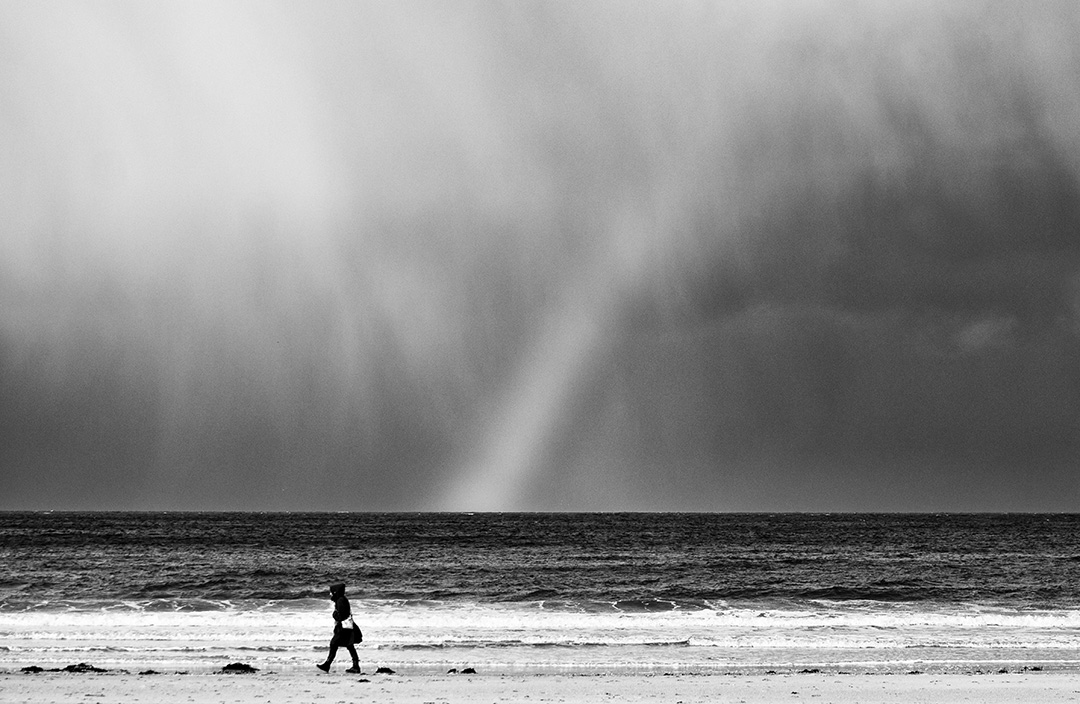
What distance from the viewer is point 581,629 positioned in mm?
31594

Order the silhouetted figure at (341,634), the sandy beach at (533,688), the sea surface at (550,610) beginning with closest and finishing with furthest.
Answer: the sandy beach at (533,688) → the silhouetted figure at (341,634) → the sea surface at (550,610)

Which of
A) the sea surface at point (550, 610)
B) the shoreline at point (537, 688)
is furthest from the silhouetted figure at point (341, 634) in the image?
the sea surface at point (550, 610)

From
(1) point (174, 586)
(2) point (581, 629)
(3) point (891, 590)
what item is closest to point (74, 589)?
(1) point (174, 586)

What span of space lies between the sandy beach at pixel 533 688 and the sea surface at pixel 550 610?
5.35 ft

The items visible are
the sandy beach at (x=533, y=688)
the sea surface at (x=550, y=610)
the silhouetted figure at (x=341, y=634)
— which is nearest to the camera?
the sandy beach at (x=533, y=688)

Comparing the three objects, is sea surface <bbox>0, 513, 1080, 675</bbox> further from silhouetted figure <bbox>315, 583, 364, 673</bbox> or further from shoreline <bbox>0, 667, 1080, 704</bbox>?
silhouetted figure <bbox>315, 583, 364, 673</bbox>

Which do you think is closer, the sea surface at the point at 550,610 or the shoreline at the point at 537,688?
the shoreline at the point at 537,688

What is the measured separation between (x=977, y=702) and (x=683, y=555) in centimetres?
5163

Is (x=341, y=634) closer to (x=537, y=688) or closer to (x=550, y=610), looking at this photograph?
(x=537, y=688)

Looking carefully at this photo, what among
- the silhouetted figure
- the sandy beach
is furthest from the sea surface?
the silhouetted figure

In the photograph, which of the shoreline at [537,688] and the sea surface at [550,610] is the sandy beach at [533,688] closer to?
the shoreline at [537,688]

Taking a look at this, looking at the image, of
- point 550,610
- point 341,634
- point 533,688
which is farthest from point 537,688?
point 550,610

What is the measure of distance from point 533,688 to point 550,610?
17.4 metres

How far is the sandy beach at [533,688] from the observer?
1811 cm
